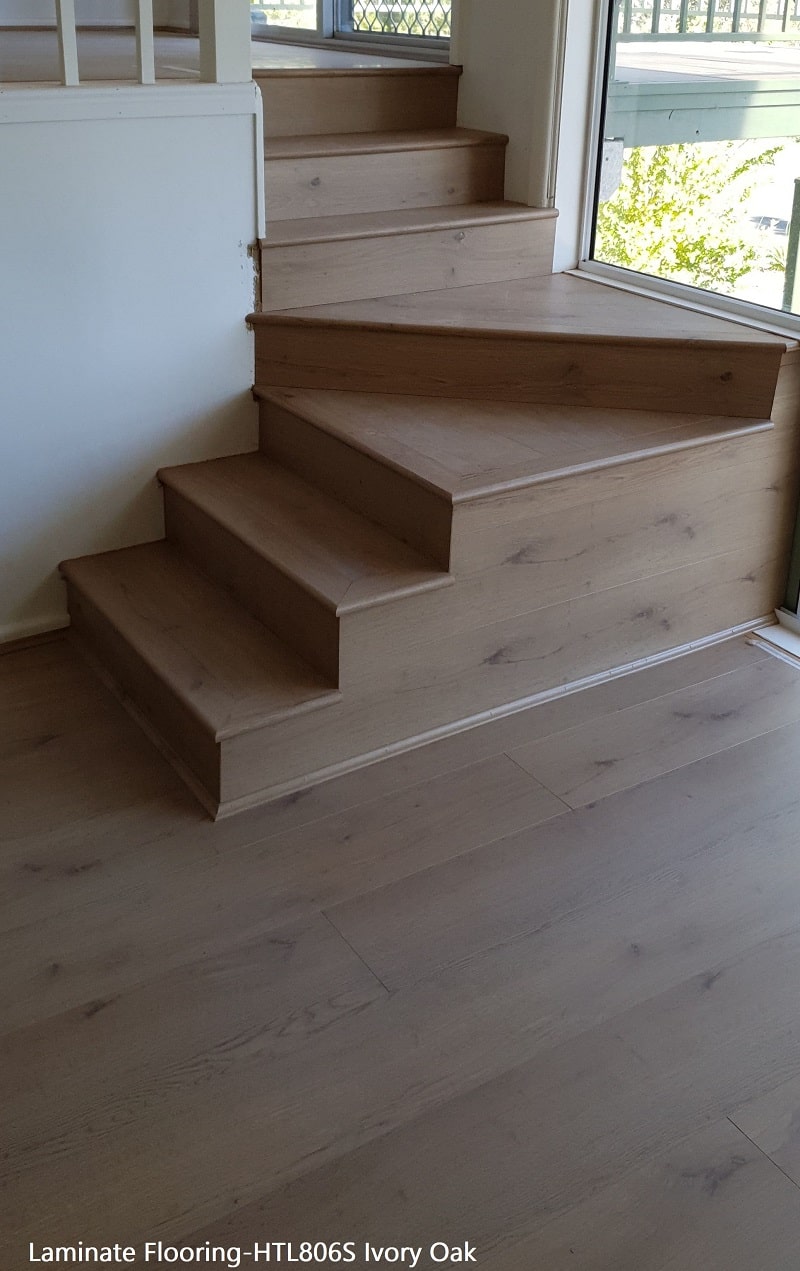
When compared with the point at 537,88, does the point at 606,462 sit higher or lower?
lower

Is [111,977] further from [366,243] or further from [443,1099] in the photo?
[366,243]

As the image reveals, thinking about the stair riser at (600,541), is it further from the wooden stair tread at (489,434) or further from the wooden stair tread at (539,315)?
the wooden stair tread at (539,315)

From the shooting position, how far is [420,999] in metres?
1.79

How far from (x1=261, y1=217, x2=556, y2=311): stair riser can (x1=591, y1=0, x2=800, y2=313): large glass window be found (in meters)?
0.26

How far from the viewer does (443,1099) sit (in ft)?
5.33

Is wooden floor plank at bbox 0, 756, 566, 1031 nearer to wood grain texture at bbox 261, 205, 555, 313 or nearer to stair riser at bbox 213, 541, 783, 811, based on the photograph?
stair riser at bbox 213, 541, 783, 811

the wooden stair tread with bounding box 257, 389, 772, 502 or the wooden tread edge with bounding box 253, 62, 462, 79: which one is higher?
the wooden tread edge with bounding box 253, 62, 462, 79

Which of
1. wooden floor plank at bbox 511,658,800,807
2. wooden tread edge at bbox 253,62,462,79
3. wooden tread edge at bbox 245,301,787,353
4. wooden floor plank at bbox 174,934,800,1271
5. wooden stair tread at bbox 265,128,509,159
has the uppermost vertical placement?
wooden tread edge at bbox 253,62,462,79

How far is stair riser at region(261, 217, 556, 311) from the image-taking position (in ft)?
9.14

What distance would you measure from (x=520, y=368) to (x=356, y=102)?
3.57 ft

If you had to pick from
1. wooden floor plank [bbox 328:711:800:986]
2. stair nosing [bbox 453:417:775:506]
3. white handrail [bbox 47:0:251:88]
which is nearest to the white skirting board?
stair nosing [bbox 453:417:775:506]

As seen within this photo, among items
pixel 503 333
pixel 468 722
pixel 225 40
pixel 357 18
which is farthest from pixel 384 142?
pixel 468 722

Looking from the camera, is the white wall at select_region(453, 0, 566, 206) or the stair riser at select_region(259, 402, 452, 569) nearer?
the stair riser at select_region(259, 402, 452, 569)

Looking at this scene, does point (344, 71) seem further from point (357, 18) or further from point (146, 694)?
point (146, 694)
